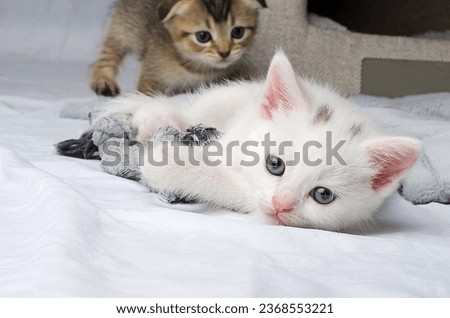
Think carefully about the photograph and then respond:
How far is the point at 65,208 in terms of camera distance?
140 cm

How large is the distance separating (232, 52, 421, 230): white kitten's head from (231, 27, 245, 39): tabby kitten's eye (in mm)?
1125

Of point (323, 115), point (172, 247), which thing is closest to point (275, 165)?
point (323, 115)

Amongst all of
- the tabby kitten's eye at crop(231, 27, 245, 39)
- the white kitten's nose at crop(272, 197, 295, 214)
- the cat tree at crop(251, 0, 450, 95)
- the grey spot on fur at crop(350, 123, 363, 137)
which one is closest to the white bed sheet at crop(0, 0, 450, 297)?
the white kitten's nose at crop(272, 197, 295, 214)

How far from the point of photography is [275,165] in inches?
55.2

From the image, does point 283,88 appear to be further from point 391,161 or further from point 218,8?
point 218,8

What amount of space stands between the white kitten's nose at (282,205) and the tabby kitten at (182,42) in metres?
1.24

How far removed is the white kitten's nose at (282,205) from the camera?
1.37 metres

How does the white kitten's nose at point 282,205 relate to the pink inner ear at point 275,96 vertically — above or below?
below

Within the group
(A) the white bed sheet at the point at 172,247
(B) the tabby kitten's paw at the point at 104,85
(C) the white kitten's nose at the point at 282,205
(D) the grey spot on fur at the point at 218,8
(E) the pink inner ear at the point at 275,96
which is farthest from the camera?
(B) the tabby kitten's paw at the point at 104,85

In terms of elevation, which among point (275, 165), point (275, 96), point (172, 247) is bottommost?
point (172, 247)

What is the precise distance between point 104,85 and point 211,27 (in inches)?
24.1

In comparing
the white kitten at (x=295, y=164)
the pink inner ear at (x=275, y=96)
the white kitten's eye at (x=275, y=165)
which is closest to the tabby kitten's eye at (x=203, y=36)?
the white kitten at (x=295, y=164)

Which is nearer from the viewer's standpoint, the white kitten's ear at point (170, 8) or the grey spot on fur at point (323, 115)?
the grey spot on fur at point (323, 115)

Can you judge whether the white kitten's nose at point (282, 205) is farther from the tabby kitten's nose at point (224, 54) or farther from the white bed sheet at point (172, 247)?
the tabby kitten's nose at point (224, 54)
